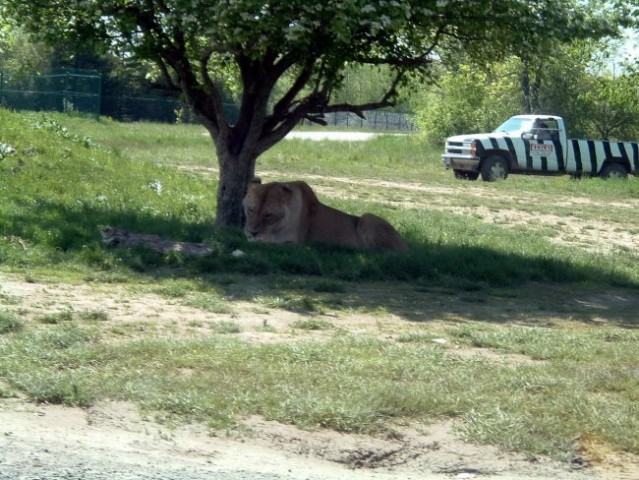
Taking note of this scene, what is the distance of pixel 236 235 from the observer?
44.3 feet

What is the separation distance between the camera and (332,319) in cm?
998

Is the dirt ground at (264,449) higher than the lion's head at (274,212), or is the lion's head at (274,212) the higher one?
the lion's head at (274,212)

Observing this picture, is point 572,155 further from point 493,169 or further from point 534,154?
point 493,169

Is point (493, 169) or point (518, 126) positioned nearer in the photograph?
point (493, 169)

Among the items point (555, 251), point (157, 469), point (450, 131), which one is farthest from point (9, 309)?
point (450, 131)

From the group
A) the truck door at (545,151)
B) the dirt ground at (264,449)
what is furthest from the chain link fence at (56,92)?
the dirt ground at (264,449)

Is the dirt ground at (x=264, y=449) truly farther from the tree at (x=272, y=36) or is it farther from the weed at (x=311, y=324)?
the tree at (x=272, y=36)

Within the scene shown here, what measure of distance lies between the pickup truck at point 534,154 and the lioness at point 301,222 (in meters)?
18.6

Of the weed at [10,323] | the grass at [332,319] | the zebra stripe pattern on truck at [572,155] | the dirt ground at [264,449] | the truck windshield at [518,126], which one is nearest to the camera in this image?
the dirt ground at [264,449]

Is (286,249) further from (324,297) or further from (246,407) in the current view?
(246,407)

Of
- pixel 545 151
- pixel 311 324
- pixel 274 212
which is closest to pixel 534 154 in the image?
pixel 545 151

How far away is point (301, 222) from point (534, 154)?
2068 cm

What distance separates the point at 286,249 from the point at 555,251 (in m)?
4.74

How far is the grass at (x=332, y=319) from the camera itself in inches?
264
